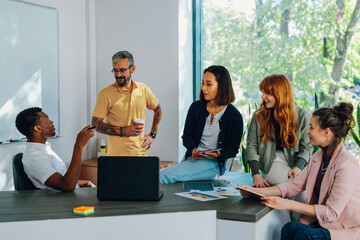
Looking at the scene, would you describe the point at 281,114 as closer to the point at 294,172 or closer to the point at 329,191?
the point at 294,172

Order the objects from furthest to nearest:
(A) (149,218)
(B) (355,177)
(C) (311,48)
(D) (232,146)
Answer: (C) (311,48)
(D) (232,146)
(B) (355,177)
(A) (149,218)

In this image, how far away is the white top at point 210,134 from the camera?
3.12 meters

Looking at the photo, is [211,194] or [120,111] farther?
[120,111]

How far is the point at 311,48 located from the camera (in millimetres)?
4242

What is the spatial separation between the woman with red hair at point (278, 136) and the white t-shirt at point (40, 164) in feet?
4.31

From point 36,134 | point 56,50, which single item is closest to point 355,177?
point 36,134

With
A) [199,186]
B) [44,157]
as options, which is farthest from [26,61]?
[199,186]

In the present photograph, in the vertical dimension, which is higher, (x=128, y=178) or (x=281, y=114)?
(x=281, y=114)

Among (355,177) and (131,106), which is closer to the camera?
(355,177)

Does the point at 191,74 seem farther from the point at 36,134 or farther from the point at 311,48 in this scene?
the point at 36,134

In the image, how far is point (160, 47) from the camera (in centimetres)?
460

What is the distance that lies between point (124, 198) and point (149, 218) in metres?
0.27

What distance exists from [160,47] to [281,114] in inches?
86.8

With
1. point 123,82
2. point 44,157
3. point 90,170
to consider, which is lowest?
point 90,170
